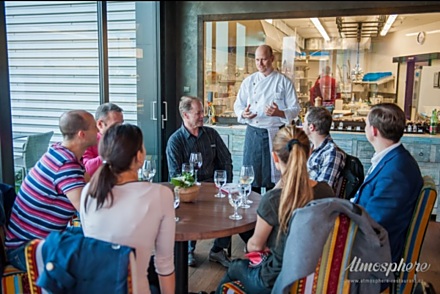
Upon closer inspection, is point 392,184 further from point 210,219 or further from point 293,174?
point 210,219

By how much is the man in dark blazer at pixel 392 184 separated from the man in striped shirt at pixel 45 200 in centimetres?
139

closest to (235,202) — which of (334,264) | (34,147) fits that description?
(334,264)

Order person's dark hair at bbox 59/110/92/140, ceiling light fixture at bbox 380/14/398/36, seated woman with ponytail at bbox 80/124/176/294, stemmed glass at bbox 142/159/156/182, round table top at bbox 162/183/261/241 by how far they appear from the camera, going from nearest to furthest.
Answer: seated woman with ponytail at bbox 80/124/176/294, round table top at bbox 162/183/261/241, person's dark hair at bbox 59/110/92/140, stemmed glass at bbox 142/159/156/182, ceiling light fixture at bbox 380/14/398/36

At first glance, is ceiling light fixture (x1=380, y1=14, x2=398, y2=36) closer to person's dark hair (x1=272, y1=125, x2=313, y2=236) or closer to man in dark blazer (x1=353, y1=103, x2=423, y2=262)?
man in dark blazer (x1=353, y1=103, x2=423, y2=262)

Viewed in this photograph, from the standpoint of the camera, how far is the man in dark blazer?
1969mm

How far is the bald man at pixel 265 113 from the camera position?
159 inches

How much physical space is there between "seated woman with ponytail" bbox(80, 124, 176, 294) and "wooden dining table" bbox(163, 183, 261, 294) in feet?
0.90

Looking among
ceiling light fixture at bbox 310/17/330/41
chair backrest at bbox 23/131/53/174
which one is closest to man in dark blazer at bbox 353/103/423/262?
chair backrest at bbox 23/131/53/174

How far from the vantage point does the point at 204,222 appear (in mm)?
2080

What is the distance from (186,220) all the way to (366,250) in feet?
2.83

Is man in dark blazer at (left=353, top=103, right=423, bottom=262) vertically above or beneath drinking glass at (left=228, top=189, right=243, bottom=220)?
above

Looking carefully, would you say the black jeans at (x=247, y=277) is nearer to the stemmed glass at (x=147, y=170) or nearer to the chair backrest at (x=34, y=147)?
the stemmed glass at (x=147, y=170)

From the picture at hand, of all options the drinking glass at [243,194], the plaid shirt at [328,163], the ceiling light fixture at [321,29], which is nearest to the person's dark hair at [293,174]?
the drinking glass at [243,194]

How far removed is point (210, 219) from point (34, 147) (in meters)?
1.59
